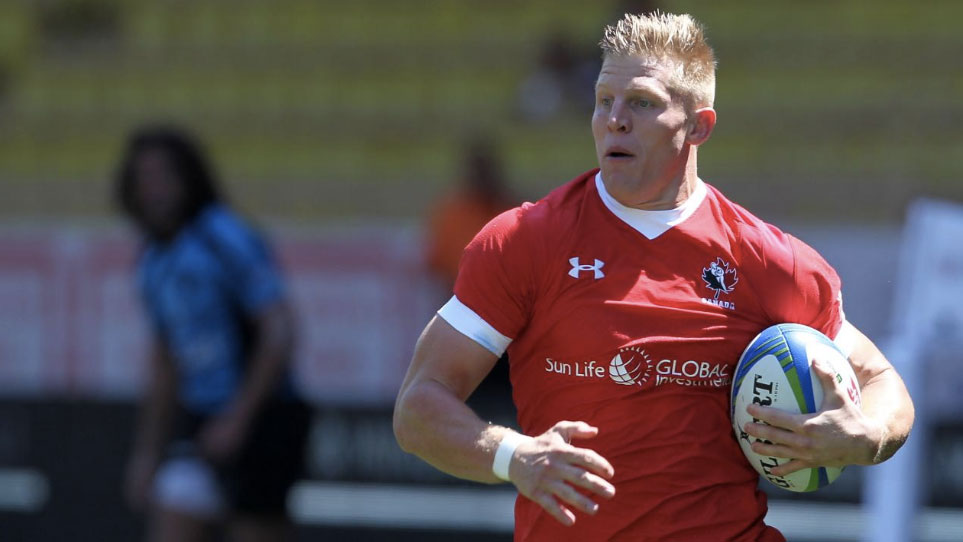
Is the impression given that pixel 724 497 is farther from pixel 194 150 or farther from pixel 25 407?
pixel 25 407

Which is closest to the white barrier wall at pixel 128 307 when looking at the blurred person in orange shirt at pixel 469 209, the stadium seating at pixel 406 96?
the blurred person in orange shirt at pixel 469 209

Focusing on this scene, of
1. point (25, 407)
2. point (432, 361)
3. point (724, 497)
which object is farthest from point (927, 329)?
point (25, 407)

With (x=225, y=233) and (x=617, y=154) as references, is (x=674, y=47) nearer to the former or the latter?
(x=617, y=154)

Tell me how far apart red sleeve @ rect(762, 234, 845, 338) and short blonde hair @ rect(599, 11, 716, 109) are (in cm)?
39

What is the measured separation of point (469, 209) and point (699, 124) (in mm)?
6016

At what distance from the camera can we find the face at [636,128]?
315 centimetres

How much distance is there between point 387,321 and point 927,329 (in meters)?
4.02

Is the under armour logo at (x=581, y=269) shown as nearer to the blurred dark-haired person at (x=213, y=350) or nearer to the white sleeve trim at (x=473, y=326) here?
the white sleeve trim at (x=473, y=326)

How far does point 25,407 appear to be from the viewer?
323 inches

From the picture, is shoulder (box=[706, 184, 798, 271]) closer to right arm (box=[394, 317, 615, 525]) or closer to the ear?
the ear

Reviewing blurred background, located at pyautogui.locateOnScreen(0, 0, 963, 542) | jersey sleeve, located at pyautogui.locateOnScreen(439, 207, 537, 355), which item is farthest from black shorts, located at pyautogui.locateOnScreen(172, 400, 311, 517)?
jersey sleeve, located at pyautogui.locateOnScreen(439, 207, 537, 355)

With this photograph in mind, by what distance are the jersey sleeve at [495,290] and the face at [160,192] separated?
9.29 feet

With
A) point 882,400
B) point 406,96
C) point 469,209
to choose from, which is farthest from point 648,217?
point 406,96

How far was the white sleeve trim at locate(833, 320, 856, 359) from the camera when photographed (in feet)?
11.1
